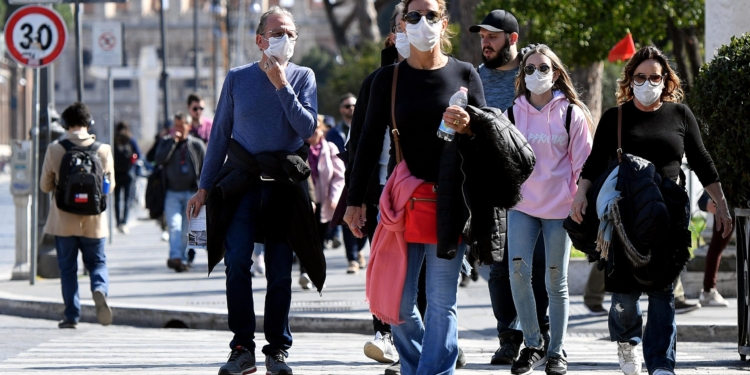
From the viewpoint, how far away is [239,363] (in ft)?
23.3

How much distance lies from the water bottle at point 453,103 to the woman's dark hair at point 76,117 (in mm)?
5279

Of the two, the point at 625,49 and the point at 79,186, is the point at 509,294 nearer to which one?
the point at 79,186

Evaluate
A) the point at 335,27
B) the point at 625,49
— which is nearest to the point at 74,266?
the point at 625,49

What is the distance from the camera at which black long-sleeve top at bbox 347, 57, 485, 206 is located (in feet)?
19.7

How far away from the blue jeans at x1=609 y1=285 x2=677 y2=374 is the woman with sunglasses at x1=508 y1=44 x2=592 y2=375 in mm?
445

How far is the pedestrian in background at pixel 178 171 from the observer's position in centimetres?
1528

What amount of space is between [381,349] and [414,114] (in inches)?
88.6

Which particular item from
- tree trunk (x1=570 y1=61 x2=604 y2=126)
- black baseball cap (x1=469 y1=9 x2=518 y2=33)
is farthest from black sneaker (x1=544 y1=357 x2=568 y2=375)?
tree trunk (x1=570 y1=61 x2=604 y2=126)

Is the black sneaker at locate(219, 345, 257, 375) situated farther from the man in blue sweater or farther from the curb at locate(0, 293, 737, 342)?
the curb at locate(0, 293, 737, 342)

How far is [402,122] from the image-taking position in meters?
6.03

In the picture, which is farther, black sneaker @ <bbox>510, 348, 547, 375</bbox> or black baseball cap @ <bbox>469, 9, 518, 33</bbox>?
black baseball cap @ <bbox>469, 9, 518, 33</bbox>

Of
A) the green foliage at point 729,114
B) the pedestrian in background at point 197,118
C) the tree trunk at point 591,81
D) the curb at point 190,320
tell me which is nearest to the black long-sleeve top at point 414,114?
the green foliage at point 729,114

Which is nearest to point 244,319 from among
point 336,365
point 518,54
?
point 336,365

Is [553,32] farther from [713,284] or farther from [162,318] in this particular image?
[162,318]
